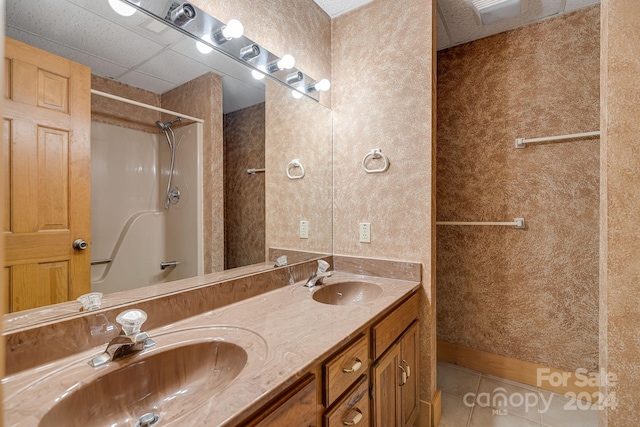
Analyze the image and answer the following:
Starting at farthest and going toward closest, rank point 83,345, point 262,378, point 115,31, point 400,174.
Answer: point 400,174 → point 115,31 → point 83,345 → point 262,378

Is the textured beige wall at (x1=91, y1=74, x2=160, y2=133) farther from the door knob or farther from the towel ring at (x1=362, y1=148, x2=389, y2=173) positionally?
the towel ring at (x1=362, y1=148, x2=389, y2=173)

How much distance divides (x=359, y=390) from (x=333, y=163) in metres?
1.28

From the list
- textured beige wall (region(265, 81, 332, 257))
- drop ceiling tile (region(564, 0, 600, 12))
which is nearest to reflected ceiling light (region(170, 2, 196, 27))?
textured beige wall (region(265, 81, 332, 257))

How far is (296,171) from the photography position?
66.2 inches

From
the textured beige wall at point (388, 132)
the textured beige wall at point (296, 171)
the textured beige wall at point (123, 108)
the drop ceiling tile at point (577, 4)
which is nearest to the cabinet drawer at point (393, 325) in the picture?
the textured beige wall at point (388, 132)

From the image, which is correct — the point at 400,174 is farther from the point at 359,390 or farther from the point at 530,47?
the point at 530,47

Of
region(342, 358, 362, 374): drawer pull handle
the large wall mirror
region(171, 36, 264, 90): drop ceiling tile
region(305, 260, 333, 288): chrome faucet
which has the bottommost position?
region(342, 358, 362, 374): drawer pull handle

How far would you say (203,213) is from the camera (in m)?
1.17

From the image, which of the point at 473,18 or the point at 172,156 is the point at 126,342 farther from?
the point at 473,18

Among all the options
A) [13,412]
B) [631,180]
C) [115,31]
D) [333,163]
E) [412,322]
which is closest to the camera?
[13,412]

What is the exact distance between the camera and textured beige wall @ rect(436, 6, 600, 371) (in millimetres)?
1791

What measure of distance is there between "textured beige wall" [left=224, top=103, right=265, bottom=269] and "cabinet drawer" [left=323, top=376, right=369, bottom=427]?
27.2 inches

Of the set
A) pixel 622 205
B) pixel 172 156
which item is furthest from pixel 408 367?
pixel 172 156

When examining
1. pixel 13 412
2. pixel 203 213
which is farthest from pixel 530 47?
pixel 13 412
